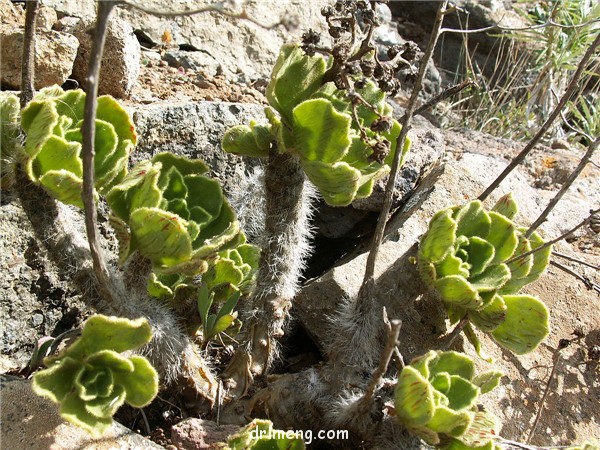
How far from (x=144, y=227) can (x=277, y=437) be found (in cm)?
53

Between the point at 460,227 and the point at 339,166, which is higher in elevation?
the point at 339,166

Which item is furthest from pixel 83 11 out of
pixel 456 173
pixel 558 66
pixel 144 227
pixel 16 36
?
pixel 558 66

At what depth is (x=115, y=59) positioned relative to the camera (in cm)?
259

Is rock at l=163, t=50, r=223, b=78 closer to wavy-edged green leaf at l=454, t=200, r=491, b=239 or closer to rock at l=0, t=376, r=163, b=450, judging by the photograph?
wavy-edged green leaf at l=454, t=200, r=491, b=239

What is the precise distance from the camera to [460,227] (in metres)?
1.81

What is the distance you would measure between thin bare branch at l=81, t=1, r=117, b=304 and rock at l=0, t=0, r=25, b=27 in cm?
147

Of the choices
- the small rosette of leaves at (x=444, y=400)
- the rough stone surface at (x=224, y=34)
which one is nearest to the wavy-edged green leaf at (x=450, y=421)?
the small rosette of leaves at (x=444, y=400)

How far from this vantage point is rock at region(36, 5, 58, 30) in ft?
8.69

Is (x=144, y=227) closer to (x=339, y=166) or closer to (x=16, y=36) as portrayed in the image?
(x=339, y=166)

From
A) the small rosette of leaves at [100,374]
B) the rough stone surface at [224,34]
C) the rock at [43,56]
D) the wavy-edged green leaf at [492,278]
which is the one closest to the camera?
the small rosette of leaves at [100,374]

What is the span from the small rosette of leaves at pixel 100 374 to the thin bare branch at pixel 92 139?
153 millimetres

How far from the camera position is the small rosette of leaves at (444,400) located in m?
1.46

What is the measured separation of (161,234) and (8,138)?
407 millimetres

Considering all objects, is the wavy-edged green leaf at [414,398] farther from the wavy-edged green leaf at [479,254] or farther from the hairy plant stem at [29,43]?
the hairy plant stem at [29,43]
